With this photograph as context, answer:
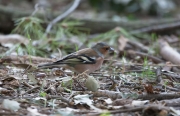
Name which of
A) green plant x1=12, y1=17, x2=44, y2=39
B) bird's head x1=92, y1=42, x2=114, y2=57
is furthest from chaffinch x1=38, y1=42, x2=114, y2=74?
green plant x1=12, y1=17, x2=44, y2=39

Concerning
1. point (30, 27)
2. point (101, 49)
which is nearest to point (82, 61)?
point (101, 49)

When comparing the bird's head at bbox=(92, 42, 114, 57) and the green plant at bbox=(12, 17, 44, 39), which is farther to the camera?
the green plant at bbox=(12, 17, 44, 39)

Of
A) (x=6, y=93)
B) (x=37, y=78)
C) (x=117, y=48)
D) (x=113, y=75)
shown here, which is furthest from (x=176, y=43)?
(x=6, y=93)

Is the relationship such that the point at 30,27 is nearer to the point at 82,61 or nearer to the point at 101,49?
the point at 101,49

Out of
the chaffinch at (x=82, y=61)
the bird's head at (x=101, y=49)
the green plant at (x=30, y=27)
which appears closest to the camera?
the chaffinch at (x=82, y=61)

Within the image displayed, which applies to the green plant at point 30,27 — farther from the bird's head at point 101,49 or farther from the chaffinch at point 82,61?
the chaffinch at point 82,61

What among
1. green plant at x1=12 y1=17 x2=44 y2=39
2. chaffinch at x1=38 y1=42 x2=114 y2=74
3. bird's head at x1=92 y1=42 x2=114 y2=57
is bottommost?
chaffinch at x1=38 y1=42 x2=114 y2=74

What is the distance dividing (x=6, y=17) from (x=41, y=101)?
15.8 feet

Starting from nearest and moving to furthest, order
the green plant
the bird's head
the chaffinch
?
the chaffinch
the bird's head
the green plant

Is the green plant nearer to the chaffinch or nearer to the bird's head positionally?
the bird's head

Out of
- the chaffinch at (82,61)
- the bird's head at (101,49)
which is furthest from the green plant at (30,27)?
the chaffinch at (82,61)

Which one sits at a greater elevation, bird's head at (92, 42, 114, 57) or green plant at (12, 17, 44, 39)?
green plant at (12, 17, 44, 39)

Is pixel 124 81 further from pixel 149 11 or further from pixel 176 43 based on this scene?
pixel 149 11

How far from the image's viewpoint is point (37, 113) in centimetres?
310
